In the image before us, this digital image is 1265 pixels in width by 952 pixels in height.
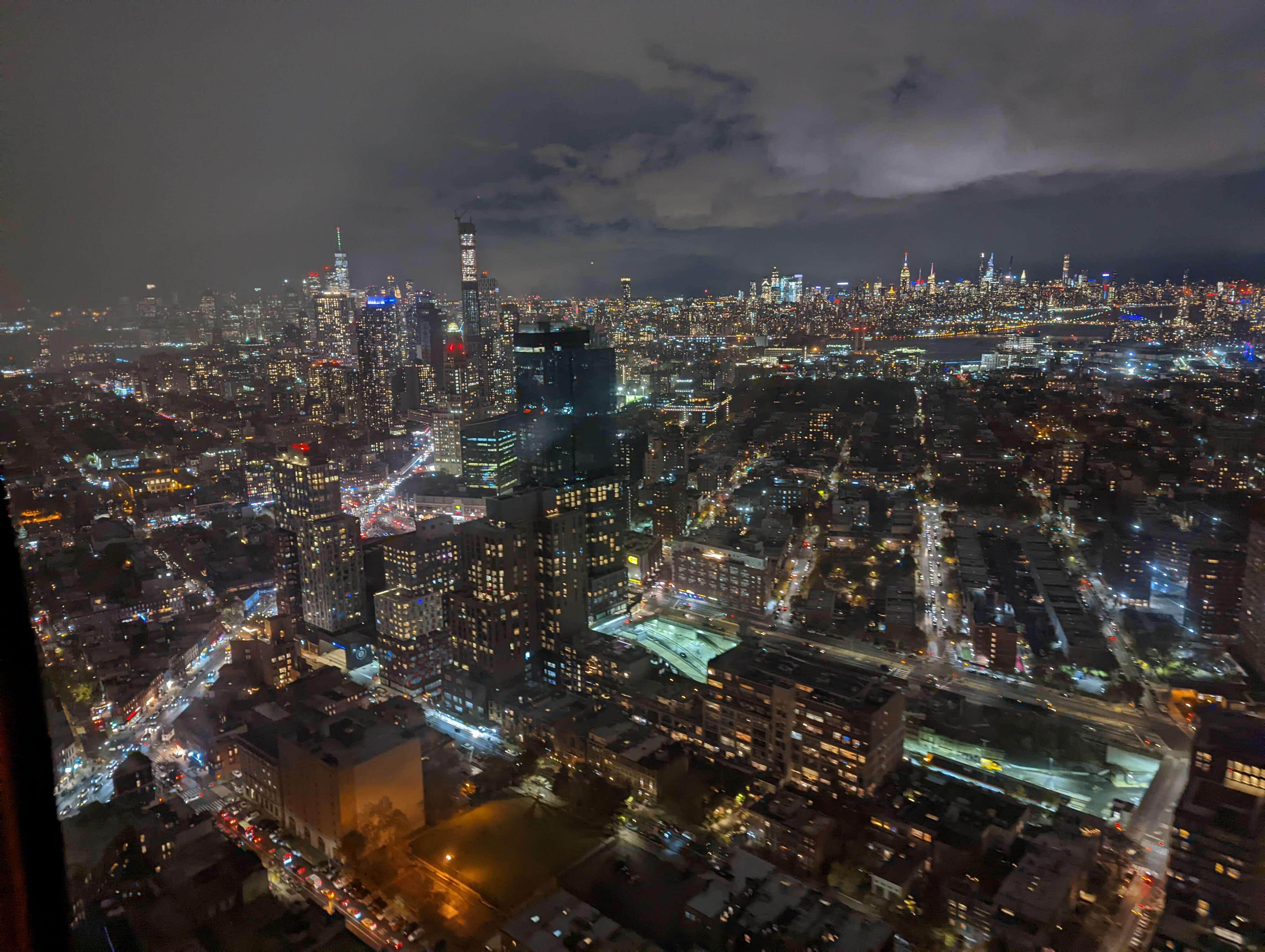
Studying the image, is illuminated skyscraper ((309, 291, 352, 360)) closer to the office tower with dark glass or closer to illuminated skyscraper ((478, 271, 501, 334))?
illuminated skyscraper ((478, 271, 501, 334))

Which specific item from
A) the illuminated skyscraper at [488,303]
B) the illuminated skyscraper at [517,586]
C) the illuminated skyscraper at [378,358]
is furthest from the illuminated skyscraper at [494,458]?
the illuminated skyscraper at [378,358]

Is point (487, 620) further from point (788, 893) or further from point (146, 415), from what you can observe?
point (146, 415)

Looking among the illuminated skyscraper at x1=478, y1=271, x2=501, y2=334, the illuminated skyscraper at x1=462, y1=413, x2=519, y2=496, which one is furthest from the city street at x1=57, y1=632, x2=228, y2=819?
the illuminated skyscraper at x1=478, y1=271, x2=501, y2=334

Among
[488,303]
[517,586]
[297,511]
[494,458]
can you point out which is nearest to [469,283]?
[488,303]

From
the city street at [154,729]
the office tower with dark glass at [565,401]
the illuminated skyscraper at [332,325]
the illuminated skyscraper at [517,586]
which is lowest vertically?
the city street at [154,729]

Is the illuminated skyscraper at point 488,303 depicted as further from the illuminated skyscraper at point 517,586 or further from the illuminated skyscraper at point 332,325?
the illuminated skyscraper at point 517,586

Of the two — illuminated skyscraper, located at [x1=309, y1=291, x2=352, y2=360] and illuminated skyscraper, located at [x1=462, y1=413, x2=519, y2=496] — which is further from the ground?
illuminated skyscraper, located at [x1=309, y1=291, x2=352, y2=360]

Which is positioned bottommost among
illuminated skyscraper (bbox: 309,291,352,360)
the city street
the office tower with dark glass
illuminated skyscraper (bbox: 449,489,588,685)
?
the city street

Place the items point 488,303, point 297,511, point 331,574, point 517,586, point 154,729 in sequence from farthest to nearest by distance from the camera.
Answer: point 488,303, point 297,511, point 331,574, point 517,586, point 154,729

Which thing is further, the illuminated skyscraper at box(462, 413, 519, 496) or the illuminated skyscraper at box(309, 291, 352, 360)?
the illuminated skyscraper at box(309, 291, 352, 360)

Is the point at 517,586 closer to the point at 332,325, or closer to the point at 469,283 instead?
the point at 469,283

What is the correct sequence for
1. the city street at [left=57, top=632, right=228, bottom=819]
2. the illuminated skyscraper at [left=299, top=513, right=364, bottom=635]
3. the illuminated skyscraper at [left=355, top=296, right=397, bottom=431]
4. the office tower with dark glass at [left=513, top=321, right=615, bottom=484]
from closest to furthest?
the city street at [left=57, top=632, right=228, bottom=819] < the illuminated skyscraper at [left=299, top=513, right=364, bottom=635] < the office tower with dark glass at [left=513, top=321, right=615, bottom=484] < the illuminated skyscraper at [left=355, top=296, right=397, bottom=431]
